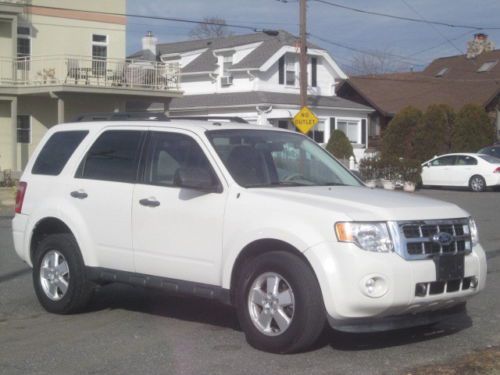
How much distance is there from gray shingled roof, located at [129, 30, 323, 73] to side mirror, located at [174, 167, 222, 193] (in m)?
32.2

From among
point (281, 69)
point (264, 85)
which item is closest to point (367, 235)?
point (264, 85)

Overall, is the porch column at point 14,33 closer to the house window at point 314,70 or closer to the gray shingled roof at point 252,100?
the gray shingled roof at point 252,100

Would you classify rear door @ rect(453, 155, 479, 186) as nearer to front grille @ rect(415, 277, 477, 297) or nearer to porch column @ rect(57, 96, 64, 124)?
porch column @ rect(57, 96, 64, 124)

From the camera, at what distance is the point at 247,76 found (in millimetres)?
40219

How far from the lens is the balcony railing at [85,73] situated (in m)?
30.5

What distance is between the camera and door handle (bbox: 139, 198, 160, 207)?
752cm

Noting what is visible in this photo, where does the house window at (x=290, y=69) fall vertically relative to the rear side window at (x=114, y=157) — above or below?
above

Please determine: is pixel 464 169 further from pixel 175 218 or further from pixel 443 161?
pixel 175 218

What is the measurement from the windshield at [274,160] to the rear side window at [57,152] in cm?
179

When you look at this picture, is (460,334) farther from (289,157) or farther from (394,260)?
(289,157)

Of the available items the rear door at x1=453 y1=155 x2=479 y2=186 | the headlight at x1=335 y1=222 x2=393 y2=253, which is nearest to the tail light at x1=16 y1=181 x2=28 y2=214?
the headlight at x1=335 y1=222 x2=393 y2=253

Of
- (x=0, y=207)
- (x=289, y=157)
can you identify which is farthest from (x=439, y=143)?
(x=289, y=157)

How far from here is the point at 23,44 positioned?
106 feet

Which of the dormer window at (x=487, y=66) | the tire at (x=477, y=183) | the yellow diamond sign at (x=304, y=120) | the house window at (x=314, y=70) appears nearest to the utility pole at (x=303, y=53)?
the yellow diamond sign at (x=304, y=120)
